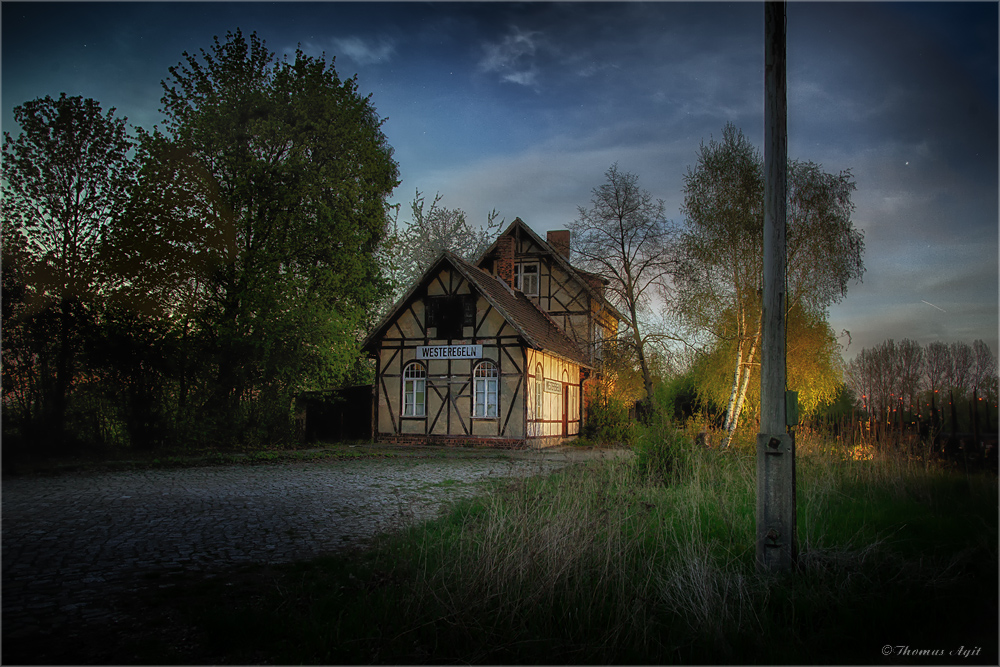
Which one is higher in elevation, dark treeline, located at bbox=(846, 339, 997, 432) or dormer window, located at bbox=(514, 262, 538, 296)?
dormer window, located at bbox=(514, 262, 538, 296)

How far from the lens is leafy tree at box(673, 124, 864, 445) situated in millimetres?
15422

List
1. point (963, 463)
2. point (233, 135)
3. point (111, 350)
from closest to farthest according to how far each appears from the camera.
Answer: point (963, 463)
point (111, 350)
point (233, 135)

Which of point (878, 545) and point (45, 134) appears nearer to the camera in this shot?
point (878, 545)

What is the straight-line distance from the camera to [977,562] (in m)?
4.66

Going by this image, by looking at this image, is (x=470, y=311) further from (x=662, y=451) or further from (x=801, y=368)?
(x=662, y=451)

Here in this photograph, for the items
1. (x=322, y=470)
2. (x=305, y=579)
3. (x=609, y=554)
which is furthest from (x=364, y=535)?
(x=322, y=470)

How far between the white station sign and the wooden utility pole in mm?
15085

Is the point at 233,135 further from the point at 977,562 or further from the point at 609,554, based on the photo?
the point at 977,562

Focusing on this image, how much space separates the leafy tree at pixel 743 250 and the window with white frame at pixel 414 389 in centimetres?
862

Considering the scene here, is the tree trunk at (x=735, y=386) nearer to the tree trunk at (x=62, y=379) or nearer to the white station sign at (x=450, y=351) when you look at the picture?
the white station sign at (x=450, y=351)

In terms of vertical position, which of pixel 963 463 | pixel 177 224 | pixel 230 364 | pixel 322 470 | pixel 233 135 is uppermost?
pixel 233 135

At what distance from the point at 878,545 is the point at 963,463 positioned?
365cm

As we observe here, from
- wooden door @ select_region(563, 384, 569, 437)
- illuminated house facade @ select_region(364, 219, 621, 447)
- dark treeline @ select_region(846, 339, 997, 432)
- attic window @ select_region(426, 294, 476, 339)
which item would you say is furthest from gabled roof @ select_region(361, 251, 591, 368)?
dark treeline @ select_region(846, 339, 997, 432)

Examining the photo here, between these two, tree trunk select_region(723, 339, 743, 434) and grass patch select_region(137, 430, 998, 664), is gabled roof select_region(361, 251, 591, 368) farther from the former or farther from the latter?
grass patch select_region(137, 430, 998, 664)
